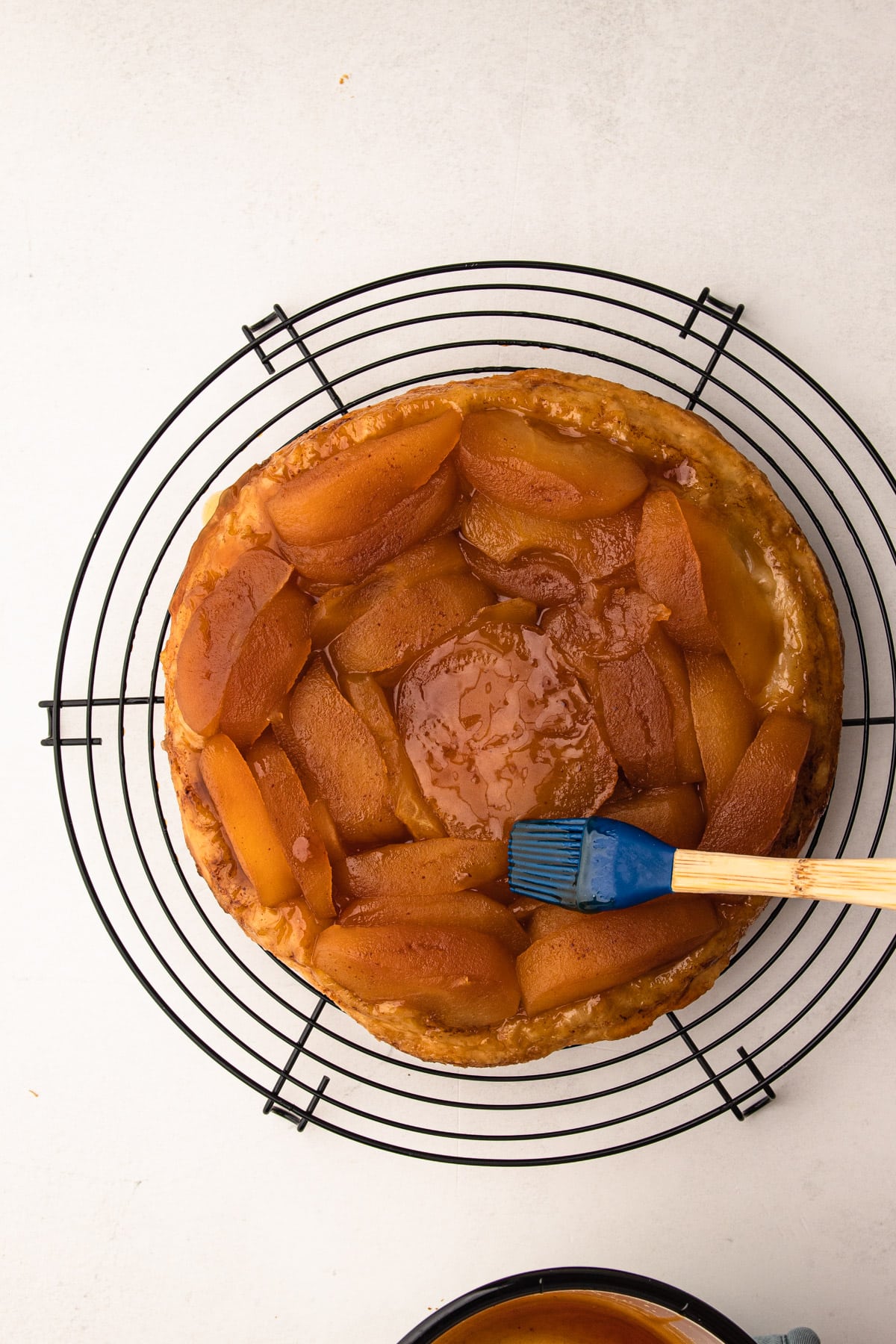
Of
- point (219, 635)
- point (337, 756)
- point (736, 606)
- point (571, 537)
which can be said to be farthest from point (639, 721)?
point (219, 635)

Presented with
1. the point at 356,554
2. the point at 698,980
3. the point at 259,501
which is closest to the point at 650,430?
the point at 356,554

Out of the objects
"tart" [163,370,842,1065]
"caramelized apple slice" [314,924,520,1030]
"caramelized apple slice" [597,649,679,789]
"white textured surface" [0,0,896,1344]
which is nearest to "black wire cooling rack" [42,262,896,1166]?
"white textured surface" [0,0,896,1344]

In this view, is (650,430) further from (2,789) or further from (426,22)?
(2,789)

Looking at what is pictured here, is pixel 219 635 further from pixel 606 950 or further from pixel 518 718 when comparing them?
pixel 606 950

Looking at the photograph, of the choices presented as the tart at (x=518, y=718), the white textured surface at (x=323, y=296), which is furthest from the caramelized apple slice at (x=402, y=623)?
the white textured surface at (x=323, y=296)

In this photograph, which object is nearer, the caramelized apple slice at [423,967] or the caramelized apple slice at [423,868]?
the caramelized apple slice at [423,967]

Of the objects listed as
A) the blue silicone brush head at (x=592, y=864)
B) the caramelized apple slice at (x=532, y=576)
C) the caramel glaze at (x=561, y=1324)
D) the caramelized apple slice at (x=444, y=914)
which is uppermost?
the caramelized apple slice at (x=532, y=576)

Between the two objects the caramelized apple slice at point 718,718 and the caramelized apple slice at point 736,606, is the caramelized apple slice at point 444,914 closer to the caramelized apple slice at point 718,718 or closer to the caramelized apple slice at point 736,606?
the caramelized apple slice at point 718,718

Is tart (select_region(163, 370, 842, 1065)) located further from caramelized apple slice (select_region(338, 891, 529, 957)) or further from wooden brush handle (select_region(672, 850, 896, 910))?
wooden brush handle (select_region(672, 850, 896, 910))
